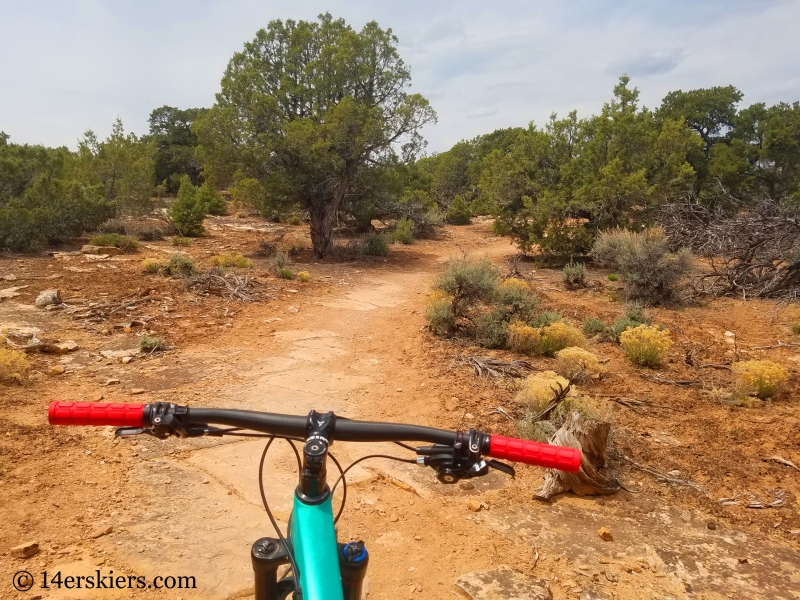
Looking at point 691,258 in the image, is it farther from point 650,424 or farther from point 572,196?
point 650,424

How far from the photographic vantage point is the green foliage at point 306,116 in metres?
13.7

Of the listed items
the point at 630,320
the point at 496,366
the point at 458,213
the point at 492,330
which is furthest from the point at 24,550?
the point at 458,213

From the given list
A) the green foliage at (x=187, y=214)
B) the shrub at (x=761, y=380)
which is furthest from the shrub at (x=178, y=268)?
the shrub at (x=761, y=380)

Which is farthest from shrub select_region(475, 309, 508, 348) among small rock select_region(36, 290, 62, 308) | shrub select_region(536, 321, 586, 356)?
small rock select_region(36, 290, 62, 308)

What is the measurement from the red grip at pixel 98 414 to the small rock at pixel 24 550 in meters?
2.06

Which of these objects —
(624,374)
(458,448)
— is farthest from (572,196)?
(458,448)

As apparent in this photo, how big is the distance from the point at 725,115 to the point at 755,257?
20.3m

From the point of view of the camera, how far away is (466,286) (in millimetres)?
8484

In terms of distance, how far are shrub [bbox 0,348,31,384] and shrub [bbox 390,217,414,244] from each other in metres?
15.7

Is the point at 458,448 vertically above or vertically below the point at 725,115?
below

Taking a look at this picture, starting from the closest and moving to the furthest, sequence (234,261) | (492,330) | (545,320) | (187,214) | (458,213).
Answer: (492,330), (545,320), (234,261), (187,214), (458,213)

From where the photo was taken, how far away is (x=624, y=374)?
6.86 m

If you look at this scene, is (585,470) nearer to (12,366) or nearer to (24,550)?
(24,550)

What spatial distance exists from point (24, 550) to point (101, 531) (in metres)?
0.38
